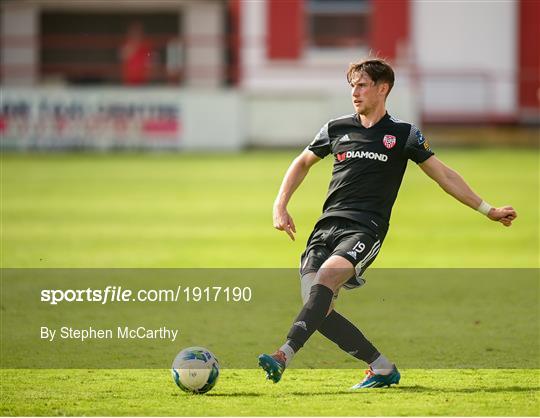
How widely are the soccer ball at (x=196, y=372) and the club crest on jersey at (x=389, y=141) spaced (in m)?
1.73

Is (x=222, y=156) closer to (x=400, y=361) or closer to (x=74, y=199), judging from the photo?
(x=74, y=199)

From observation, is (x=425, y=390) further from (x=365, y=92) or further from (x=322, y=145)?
(x=365, y=92)

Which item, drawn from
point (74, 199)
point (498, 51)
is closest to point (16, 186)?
point (74, 199)

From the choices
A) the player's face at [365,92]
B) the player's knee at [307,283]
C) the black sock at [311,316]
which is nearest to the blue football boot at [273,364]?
the black sock at [311,316]

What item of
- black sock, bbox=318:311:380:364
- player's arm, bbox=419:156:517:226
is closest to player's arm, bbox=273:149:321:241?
black sock, bbox=318:311:380:364

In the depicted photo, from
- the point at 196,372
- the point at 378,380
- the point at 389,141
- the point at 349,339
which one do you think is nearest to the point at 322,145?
the point at 389,141

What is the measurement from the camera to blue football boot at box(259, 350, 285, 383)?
272 inches

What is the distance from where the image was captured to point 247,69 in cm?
3594

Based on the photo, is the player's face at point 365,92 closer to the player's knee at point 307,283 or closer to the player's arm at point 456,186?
the player's arm at point 456,186

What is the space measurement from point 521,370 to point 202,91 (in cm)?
2305

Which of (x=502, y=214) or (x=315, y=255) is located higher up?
(x=502, y=214)

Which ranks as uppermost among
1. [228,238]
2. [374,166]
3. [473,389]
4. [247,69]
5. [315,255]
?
[374,166]

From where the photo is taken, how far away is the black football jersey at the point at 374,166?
7.63m

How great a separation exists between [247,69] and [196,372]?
2909 centimetres
